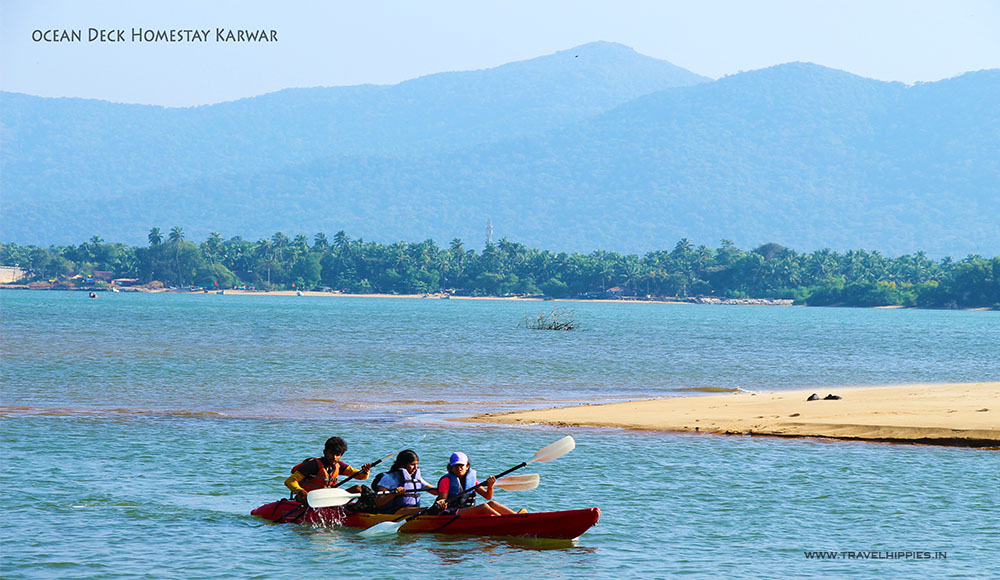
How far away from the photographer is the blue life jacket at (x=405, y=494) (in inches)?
923

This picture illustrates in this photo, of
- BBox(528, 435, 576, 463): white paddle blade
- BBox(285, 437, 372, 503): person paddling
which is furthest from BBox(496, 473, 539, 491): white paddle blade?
BBox(285, 437, 372, 503): person paddling

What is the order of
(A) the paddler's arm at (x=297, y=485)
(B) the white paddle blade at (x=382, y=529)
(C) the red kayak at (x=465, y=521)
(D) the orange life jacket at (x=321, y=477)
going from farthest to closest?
(A) the paddler's arm at (x=297, y=485) < (D) the orange life jacket at (x=321, y=477) < (B) the white paddle blade at (x=382, y=529) < (C) the red kayak at (x=465, y=521)

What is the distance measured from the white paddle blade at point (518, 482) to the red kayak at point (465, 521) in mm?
1789

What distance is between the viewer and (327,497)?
2305 cm

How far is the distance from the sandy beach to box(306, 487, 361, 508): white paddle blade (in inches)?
650

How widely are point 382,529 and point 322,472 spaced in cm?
172

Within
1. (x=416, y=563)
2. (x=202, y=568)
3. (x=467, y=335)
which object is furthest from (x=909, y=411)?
(x=467, y=335)

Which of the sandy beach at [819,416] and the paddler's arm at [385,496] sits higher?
the sandy beach at [819,416]

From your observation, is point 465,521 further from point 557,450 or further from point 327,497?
point 557,450

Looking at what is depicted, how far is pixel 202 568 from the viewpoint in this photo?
20.5 meters

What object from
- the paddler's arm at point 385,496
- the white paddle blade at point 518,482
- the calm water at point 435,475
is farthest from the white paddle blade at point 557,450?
the paddler's arm at point 385,496

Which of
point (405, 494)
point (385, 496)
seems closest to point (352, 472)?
point (385, 496)

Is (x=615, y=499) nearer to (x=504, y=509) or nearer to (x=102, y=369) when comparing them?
(x=504, y=509)

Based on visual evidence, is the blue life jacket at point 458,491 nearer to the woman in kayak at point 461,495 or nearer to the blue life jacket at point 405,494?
the woman in kayak at point 461,495
